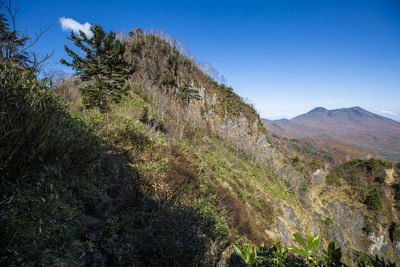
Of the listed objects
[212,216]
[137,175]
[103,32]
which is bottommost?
[212,216]

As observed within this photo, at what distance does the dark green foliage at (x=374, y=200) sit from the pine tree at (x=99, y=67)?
1867 inches

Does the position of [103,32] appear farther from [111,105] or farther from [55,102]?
[55,102]

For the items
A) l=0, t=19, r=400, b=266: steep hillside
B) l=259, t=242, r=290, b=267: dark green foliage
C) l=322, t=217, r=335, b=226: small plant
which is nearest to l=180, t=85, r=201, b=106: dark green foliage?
l=0, t=19, r=400, b=266: steep hillside

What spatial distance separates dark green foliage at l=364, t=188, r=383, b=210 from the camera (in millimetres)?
32875

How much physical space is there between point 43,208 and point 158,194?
10.7 ft

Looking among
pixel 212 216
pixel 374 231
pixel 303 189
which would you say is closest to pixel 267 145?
pixel 303 189

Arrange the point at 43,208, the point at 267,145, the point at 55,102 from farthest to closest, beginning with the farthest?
the point at 267,145
the point at 55,102
the point at 43,208

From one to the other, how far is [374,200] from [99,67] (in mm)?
48942

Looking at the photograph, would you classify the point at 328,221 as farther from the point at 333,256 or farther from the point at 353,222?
the point at 333,256

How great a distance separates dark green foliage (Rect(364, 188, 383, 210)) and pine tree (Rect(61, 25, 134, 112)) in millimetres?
47424

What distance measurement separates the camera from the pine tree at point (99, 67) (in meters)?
8.94

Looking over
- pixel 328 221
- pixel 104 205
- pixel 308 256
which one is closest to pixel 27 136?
pixel 104 205

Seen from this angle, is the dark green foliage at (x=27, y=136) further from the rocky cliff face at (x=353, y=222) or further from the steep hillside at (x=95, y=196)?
the rocky cliff face at (x=353, y=222)

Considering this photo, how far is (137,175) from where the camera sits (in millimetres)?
5879
